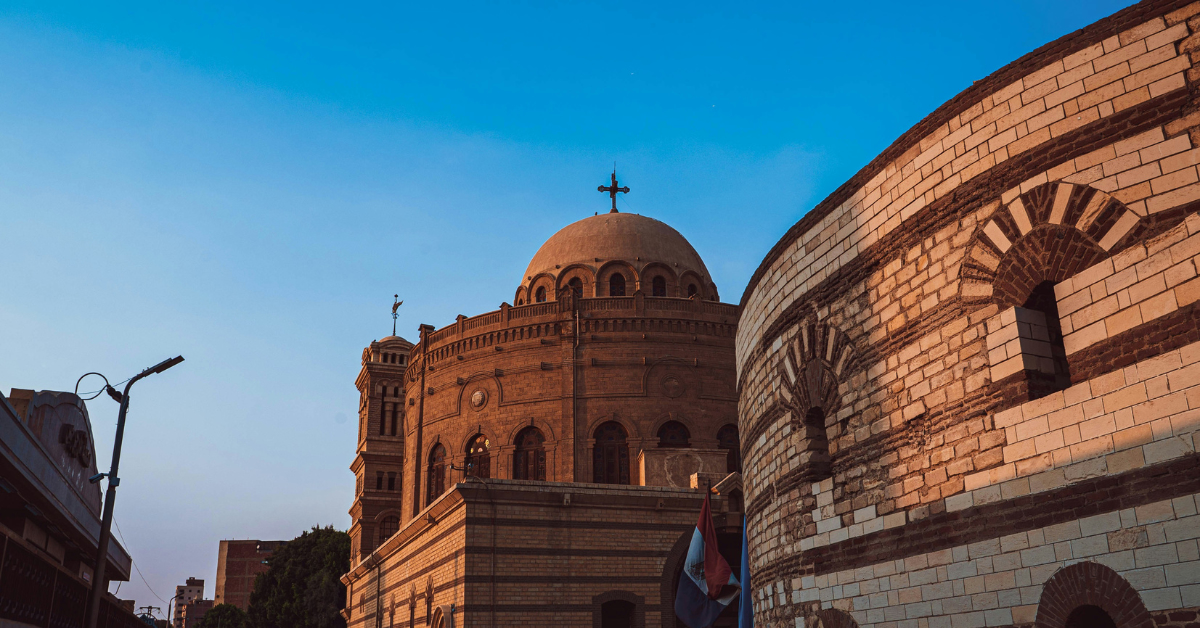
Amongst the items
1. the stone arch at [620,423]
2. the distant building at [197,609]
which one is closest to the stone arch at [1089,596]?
the stone arch at [620,423]

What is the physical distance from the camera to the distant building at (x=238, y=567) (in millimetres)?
102125

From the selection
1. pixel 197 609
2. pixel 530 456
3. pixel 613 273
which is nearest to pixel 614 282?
pixel 613 273

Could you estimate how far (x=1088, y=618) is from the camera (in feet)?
22.2

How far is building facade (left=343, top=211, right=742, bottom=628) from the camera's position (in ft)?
68.3

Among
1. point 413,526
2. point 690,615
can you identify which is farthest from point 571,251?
point 690,615

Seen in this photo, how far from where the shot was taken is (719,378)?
2912cm

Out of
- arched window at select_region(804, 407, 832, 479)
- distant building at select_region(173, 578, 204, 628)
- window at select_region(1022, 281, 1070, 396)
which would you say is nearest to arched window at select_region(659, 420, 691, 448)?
arched window at select_region(804, 407, 832, 479)

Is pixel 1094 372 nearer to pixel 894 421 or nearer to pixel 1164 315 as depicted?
pixel 1164 315

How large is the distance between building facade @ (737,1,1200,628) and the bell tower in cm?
3075

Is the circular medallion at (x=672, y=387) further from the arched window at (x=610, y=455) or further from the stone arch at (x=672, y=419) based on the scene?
the arched window at (x=610, y=455)

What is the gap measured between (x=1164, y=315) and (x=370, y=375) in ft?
125

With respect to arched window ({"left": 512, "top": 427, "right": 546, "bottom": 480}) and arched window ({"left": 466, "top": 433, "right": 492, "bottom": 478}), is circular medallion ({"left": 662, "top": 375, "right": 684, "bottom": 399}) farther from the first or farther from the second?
arched window ({"left": 466, "top": 433, "right": 492, "bottom": 478})

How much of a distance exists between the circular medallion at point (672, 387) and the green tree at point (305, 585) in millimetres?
23177

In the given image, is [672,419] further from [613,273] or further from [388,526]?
[388,526]
